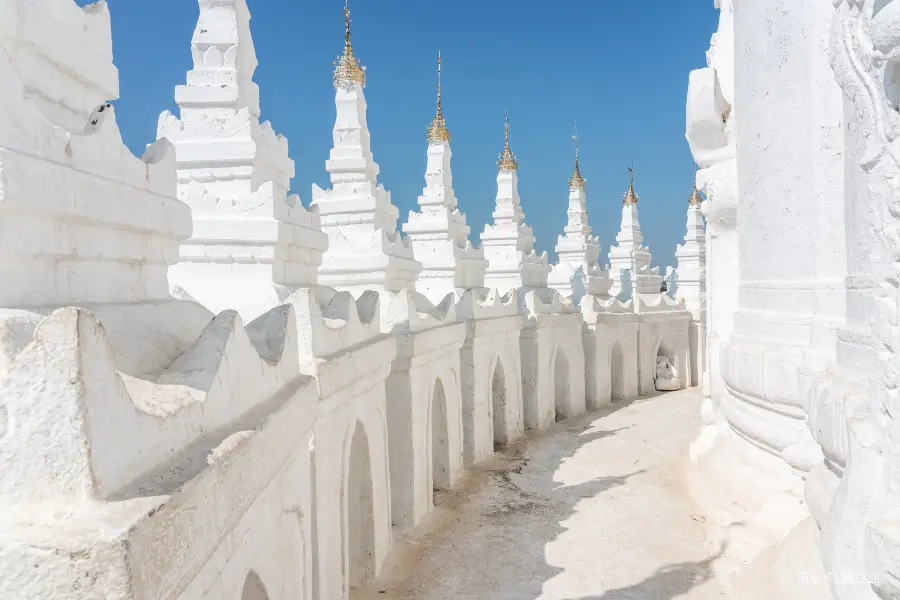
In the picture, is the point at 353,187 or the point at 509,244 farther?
the point at 509,244

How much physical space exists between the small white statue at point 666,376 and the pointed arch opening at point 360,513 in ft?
51.7

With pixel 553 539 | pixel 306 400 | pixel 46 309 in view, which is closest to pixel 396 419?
pixel 553 539

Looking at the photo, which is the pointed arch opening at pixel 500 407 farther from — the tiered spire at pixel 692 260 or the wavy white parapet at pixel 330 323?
the tiered spire at pixel 692 260

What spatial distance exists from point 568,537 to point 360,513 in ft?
9.69

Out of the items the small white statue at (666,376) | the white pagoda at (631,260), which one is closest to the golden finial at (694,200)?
the white pagoda at (631,260)

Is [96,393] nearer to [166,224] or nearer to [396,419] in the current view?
[166,224]

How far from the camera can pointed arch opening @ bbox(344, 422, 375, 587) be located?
289 inches

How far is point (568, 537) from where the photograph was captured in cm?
880

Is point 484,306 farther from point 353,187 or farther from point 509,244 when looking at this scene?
point 509,244

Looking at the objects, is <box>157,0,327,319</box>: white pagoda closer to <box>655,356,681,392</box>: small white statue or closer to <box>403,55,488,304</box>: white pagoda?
<box>403,55,488,304</box>: white pagoda

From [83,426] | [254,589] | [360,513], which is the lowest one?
[360,513]

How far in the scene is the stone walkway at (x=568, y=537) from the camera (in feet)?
24.0

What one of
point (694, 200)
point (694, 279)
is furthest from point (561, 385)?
point (694, 200)

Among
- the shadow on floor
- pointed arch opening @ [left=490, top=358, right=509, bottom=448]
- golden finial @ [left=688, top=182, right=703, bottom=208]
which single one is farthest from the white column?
the shadow on floor
